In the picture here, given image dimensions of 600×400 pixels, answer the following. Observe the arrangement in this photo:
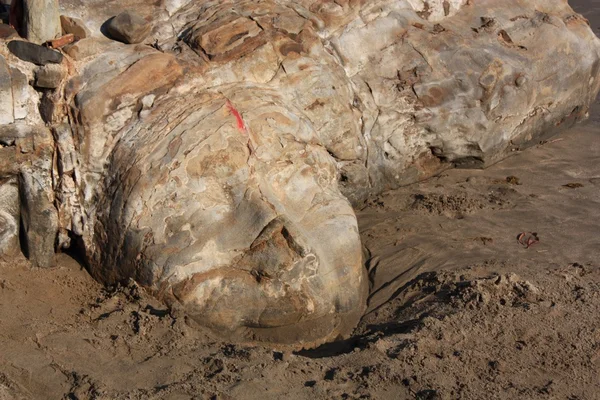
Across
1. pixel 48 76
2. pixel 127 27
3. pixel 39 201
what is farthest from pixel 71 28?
pixel 39 201

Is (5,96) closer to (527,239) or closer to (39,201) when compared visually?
(39,201)

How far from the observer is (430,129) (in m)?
5.23

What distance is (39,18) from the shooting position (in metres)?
4.17

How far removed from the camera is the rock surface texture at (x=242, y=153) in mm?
3867

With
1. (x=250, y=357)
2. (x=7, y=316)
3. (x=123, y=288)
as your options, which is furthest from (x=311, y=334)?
(x=7, y=316)

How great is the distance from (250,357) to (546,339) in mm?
1405

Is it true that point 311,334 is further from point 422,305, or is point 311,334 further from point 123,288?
point 123,288

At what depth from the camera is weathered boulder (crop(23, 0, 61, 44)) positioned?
4148mm

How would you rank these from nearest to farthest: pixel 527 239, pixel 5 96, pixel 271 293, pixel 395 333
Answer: pixel 395 333
pixel 271 293
pixel 5 96
pixel 527 239

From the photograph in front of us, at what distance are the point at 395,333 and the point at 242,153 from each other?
Answer: 1.22m

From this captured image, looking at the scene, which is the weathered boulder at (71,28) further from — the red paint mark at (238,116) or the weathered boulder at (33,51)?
the red paint mark at (238,116)

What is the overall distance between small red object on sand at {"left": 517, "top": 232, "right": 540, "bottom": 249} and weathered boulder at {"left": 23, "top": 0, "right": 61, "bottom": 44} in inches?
120

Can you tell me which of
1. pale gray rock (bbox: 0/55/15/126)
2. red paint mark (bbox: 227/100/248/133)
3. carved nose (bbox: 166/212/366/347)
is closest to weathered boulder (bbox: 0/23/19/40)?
pale gray rock (bbox: 0/55/15/126)

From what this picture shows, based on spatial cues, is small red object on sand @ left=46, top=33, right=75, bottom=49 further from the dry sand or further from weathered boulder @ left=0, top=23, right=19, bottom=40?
the dry sand
